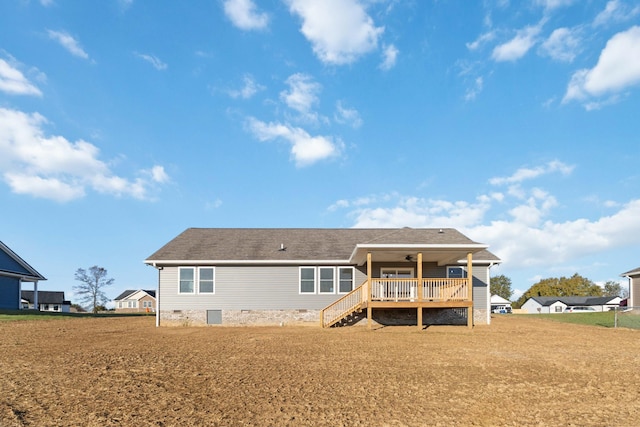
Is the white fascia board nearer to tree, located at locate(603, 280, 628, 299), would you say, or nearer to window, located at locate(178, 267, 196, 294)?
window, located at locate(178, 267, 196, 294)

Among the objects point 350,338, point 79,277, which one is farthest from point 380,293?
point 79,277

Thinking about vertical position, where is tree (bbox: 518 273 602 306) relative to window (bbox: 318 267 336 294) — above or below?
below

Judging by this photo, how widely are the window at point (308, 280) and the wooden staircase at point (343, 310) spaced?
1252 mm

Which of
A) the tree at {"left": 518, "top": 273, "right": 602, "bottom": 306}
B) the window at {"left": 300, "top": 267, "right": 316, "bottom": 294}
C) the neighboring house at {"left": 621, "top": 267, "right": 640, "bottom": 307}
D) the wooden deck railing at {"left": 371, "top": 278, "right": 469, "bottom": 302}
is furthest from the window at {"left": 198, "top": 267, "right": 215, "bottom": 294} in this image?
the tree at {"left": 518, "top": 273, "right": 602, "bottom": 306}

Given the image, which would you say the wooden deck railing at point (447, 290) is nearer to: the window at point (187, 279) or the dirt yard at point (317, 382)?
the dirt yard at point (317, 382)

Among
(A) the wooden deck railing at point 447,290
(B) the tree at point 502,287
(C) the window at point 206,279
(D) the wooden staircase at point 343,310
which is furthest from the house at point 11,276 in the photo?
(B) the tree at point 502,287

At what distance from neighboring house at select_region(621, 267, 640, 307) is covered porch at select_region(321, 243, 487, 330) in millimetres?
19687

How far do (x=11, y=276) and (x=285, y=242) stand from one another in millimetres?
21939

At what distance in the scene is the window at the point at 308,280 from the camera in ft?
66.7

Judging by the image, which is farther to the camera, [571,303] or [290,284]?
[571,303]

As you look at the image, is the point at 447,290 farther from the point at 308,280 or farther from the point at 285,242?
the point at 285,242

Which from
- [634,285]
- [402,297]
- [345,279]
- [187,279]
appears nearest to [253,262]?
[187,279]

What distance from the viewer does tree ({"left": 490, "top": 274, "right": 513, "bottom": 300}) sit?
10688cm

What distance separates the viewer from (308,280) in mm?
20422
